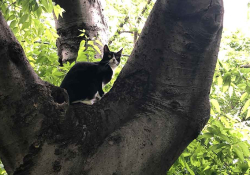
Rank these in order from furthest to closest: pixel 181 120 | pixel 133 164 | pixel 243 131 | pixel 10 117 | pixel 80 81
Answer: pixel 80 81 < pixel 243 131 < pixel 181 120 < pixel 133 164 < pixel 10 117

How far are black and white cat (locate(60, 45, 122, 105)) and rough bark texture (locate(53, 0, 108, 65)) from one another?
56 cm

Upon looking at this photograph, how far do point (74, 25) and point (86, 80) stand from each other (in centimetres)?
104

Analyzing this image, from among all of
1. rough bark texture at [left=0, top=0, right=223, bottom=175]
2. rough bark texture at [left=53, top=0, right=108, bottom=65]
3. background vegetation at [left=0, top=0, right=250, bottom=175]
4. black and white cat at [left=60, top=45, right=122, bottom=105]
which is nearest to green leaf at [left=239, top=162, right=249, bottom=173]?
background vegetation at [left=0, top=0, right=250, bottom=175]

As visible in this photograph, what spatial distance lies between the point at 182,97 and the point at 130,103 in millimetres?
338

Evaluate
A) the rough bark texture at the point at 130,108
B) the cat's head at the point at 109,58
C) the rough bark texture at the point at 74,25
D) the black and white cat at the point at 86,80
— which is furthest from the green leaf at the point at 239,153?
the rough bark texture at the point at 74,25

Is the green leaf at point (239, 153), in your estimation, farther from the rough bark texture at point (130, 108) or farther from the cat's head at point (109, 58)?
the cat's head at point (109, 58)

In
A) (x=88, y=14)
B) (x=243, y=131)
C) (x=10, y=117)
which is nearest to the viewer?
(x=10, y=117)

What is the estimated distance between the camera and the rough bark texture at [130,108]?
1.14 m

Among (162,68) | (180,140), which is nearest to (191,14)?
(162,68)

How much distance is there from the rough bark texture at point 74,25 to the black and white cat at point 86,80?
563 mm

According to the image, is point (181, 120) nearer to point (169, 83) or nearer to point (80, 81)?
point (169, 83)

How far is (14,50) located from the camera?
3.84 feet

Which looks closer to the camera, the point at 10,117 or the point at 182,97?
the point at 10,117

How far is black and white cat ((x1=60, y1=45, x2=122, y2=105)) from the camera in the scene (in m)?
2.06
